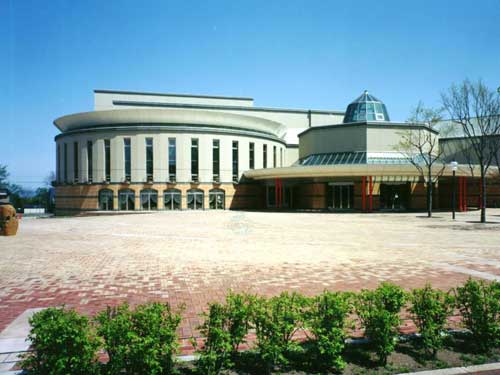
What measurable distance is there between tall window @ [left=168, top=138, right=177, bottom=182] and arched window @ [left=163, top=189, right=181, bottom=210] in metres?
1.52

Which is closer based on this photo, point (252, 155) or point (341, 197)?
point (341, 197)

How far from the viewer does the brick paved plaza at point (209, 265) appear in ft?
26.1

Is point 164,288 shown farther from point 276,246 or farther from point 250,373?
point 276,246

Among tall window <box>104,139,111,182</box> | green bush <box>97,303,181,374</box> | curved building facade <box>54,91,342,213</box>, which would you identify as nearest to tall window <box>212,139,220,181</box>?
curved building facade <box>54,91,342,213</box>

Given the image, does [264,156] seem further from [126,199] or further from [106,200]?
[106,200]

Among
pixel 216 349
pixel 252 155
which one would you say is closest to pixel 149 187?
pixel 252 155

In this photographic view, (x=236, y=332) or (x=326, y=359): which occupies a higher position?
(x=236, y=332)

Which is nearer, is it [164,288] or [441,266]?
[164,288]

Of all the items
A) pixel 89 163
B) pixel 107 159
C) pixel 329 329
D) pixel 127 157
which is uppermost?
pixel 127 157

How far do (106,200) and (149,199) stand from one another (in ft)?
17.8

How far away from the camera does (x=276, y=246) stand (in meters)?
14.7

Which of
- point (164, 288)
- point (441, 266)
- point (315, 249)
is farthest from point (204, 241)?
point (441, 266)

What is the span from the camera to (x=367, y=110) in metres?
50.7

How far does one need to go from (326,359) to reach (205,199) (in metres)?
40.6
